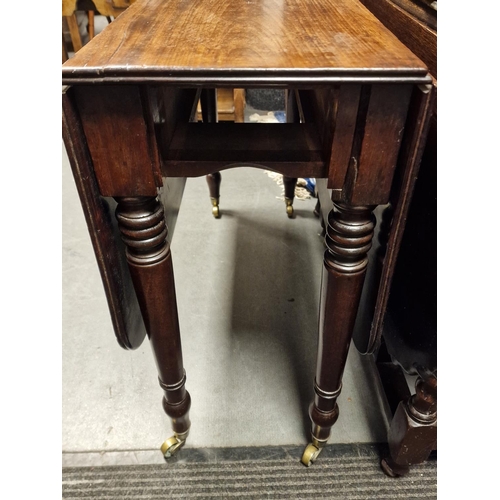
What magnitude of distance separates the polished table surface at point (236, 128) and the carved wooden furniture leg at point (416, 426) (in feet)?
0.51

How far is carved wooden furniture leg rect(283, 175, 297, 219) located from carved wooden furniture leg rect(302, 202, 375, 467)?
2.96ft

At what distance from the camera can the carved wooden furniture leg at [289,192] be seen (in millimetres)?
1578

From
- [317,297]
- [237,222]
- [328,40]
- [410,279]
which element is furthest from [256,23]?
[237,222]

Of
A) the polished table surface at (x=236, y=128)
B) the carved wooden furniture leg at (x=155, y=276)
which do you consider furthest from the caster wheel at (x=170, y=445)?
the polished table surface at (x=236, y=128)

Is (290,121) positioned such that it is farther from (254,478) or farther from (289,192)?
(254,478)

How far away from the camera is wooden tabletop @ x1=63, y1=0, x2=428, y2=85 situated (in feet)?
1.52

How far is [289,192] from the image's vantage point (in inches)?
63.7

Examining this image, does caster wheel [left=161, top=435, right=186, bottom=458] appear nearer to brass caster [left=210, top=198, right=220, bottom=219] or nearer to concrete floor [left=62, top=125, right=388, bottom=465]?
concrete floor [left=62, top=125, right=388, bottom=465]

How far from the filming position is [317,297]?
136 centimetres

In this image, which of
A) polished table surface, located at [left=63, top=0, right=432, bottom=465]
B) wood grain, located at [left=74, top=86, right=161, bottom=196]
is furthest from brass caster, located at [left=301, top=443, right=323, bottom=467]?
wood grain, located at [left=74, top=86, right=161, bottom=196]

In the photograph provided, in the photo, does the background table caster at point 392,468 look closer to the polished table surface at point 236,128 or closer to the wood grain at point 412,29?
the polished table surface at point 236,128

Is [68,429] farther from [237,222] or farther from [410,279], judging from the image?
[237,222]

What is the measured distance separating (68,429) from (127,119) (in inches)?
31.8

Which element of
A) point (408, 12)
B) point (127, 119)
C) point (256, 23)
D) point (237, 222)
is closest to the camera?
point (127, 119)
